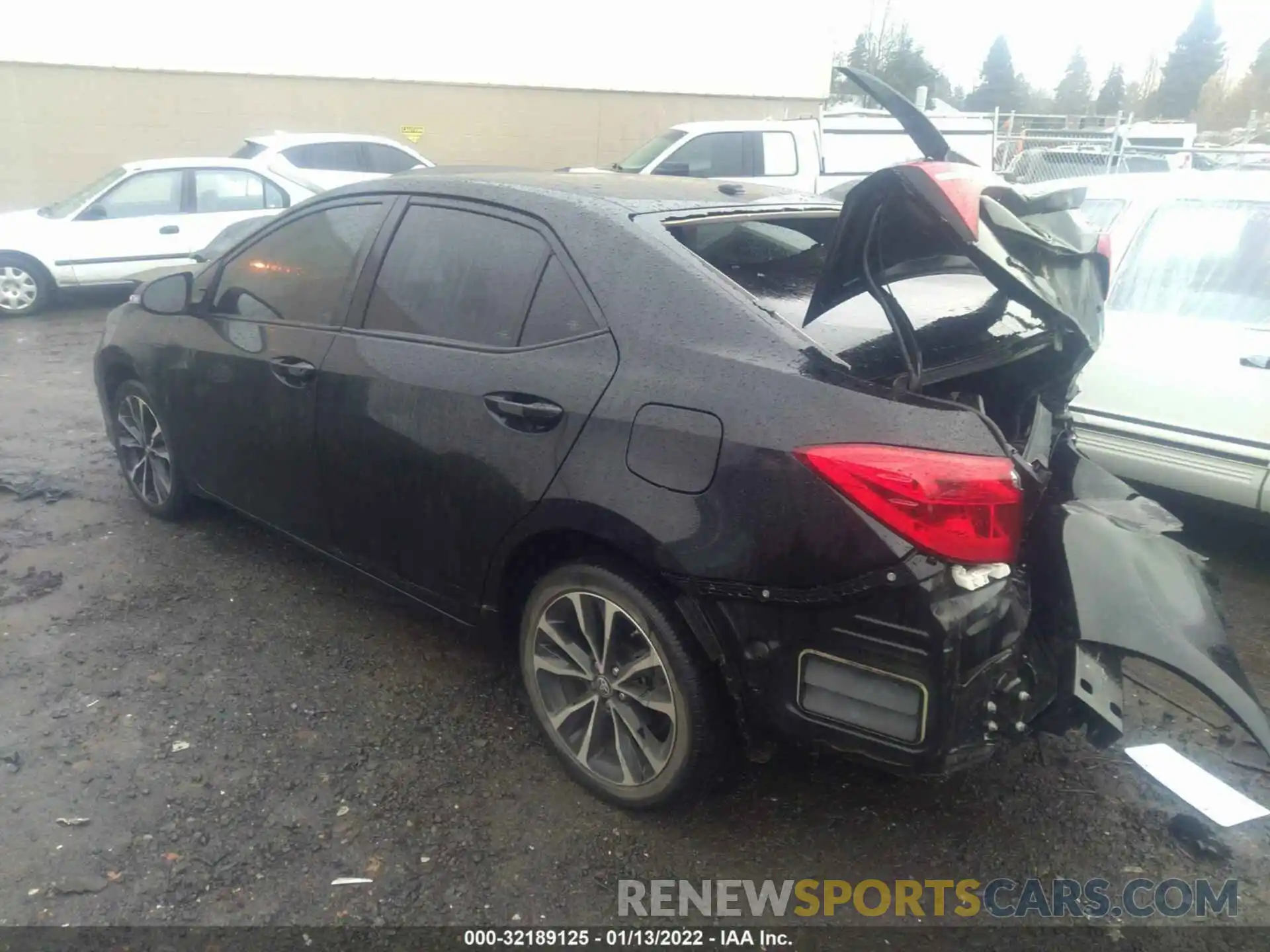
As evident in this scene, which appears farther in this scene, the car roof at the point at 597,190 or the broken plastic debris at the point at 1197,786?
the car roof at the point at 597,190

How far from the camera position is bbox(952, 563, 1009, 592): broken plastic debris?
7.29 ft

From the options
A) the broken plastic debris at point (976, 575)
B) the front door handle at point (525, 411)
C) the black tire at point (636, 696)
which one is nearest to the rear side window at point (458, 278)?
the front door handle at point (525, 411)

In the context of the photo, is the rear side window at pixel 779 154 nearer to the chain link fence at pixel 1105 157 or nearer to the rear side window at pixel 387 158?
the chain link fence at pixel 1105 157

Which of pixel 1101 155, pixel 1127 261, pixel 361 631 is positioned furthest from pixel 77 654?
pixel 1101 155

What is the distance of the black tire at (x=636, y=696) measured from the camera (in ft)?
8.42

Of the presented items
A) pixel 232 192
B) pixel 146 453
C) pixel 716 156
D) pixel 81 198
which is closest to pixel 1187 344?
pixel 146 453

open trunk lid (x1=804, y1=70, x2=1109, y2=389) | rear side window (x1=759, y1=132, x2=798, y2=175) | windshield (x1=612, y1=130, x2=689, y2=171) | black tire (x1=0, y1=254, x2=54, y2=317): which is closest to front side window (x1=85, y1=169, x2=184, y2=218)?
black tire (x1=0, y1=254, x2=54, y2=317)

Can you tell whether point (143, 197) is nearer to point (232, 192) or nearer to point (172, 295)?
point (232, 192)

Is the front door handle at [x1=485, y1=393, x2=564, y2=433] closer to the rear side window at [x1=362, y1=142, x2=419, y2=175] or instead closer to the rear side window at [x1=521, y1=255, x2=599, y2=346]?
the rear side window at [x1=521, y1=255, x2=599, y2=346]

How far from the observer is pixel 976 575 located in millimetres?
2248

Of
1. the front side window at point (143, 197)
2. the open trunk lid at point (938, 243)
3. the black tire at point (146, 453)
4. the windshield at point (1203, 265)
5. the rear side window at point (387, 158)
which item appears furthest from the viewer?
the rear side window at point (387, 158)

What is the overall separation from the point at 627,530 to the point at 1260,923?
6.15 feet

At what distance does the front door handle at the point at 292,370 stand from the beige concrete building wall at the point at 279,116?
14253 mm

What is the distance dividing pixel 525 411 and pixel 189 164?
31.1ft
